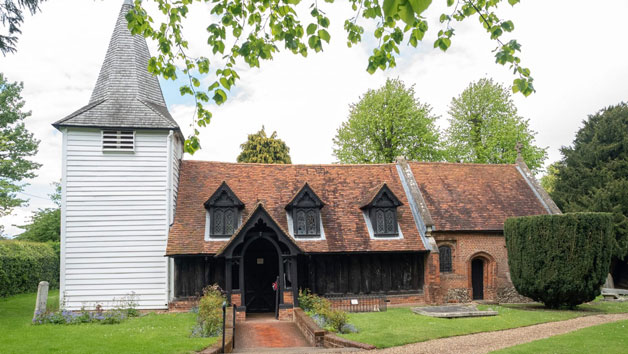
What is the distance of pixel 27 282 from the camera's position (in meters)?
28.2

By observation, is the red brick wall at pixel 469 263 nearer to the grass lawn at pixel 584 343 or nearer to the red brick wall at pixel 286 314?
the grass lawn at pixel 584 343

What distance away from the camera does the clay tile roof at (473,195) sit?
23.1 meters

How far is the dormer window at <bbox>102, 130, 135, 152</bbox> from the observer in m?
20.0

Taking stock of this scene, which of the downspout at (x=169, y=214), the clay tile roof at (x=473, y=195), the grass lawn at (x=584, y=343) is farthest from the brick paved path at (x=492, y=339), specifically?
the downspout at (x=169, y=214)

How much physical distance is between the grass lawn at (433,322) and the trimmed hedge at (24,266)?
18689 millimetres

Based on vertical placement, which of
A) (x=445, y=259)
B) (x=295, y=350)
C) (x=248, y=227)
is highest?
(x=248, y=227)

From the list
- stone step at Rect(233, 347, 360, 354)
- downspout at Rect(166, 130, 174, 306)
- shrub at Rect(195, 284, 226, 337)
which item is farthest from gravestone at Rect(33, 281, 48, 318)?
A: stone step at Rect(233, 347, 360, 354)

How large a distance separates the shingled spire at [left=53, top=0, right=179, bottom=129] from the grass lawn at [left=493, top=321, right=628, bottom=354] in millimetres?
15420

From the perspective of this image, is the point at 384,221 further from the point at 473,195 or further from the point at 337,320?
the point at 337,320

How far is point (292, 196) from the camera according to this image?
2280cm

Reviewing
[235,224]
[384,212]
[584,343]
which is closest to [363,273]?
[384,212]

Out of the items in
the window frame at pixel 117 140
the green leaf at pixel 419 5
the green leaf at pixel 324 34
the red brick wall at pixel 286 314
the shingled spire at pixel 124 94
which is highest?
the shingled spire at pixel 124 94

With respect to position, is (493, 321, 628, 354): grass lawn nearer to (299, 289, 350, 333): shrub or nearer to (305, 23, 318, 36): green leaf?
(299, 289, 350, 333): shrub

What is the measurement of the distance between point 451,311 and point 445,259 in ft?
13.9
